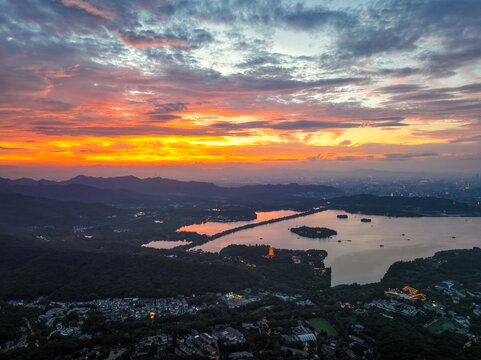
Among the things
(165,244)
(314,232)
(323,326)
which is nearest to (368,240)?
(314,232)

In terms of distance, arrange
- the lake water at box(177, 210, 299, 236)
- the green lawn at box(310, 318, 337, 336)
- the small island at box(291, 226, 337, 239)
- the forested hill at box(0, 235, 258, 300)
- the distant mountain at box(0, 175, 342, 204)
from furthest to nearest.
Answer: the distant mountain at box(0, 175, 342, 204)
the lake water at box(177, 210, 299, 236)
the small island at box(291, 226, 337, 239)
the forested hill at box(0, 235, 258, 300)
the green lawn at box(310, 318, 337, 336)

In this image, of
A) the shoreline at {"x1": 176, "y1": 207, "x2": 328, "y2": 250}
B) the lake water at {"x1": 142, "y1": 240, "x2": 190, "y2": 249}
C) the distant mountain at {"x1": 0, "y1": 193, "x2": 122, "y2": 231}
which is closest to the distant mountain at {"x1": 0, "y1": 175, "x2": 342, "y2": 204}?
the shoreline at {"x1": 176, "y1": 207, "x2": 328, "y2": 250}

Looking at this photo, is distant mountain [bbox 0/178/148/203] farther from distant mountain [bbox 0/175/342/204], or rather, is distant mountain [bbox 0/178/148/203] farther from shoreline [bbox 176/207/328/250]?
shoreline [bbox 176/207/328/250]

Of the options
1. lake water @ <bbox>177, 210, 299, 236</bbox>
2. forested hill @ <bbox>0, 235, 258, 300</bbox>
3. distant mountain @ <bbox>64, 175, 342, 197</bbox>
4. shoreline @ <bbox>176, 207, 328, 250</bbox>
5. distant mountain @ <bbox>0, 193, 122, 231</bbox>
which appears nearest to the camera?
forested hill @ <bbox>0, 235, 258, 300</bbox>

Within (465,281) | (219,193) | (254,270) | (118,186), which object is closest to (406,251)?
(465,281)

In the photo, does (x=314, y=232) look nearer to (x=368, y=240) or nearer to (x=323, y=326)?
(x=368, y=240)

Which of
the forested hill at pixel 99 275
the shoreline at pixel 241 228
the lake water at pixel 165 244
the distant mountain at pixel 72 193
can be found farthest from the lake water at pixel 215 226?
the distant mountain at pixel 72 193

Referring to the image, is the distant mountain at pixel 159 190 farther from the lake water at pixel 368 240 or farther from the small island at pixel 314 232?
the small island at pixel 314 232
